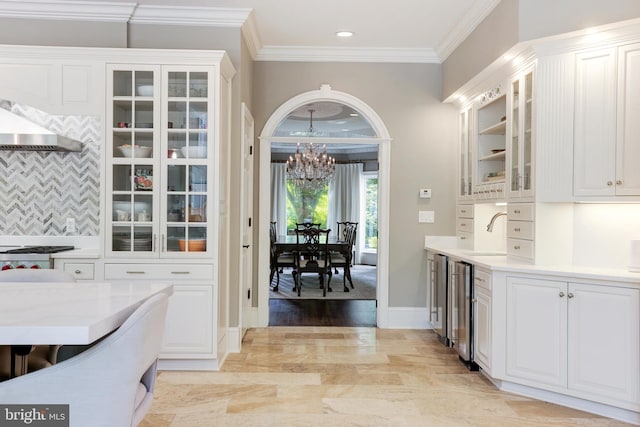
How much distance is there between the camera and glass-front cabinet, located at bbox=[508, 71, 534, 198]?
10.5 feet

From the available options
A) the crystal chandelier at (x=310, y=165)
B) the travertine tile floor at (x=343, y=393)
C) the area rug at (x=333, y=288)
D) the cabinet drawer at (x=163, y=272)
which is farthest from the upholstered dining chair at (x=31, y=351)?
the crystal chandelier at (x=310, y=165)

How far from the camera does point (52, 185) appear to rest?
12.9ft

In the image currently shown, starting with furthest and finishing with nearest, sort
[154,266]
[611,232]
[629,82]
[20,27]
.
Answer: [20,27] < [154,266] < [611,232] < [629,82]

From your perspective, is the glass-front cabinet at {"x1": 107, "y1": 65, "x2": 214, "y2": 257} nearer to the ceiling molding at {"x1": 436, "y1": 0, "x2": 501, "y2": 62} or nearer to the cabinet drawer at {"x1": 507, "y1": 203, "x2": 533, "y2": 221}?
the ceiling molding at {"x1": 436, "y1": 0, "x2": 501, "y2": 62}

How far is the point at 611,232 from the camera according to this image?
3.05 metres

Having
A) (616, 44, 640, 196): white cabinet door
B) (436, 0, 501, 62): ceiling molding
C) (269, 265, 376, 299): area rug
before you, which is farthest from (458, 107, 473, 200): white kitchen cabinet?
(269, 265, 376, 299): area rug

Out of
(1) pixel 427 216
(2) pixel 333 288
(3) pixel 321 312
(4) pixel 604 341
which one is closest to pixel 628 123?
(4) pixel 604 341

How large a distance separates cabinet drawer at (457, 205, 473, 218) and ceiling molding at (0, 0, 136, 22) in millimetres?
3380

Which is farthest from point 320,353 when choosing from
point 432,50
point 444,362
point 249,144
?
point 432,50

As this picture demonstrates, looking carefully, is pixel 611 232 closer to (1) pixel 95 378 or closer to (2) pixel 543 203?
(2) pixel 543 203

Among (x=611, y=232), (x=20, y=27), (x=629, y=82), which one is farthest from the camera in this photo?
(x=20, y=27)

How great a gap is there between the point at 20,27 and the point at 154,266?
7.29 ft

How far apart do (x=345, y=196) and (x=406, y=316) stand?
5.64 meters

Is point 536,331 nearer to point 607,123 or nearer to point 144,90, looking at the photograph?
point 607,123
